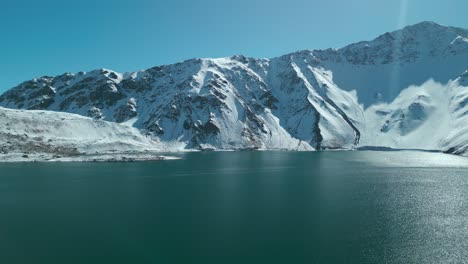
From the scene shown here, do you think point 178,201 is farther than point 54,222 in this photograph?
Yes

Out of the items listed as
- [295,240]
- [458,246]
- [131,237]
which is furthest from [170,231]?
[458,246]

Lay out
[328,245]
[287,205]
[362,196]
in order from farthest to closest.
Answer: [362,196] < [287,205] < [328,245]

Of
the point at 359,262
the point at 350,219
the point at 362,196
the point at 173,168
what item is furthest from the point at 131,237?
the point at 173,168

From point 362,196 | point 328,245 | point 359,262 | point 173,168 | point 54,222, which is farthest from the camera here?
point 173,168

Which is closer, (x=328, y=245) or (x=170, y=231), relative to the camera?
(x=328, y=245)

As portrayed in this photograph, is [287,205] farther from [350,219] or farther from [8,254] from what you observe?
[8,254]

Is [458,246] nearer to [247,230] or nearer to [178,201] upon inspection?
[247,230]
